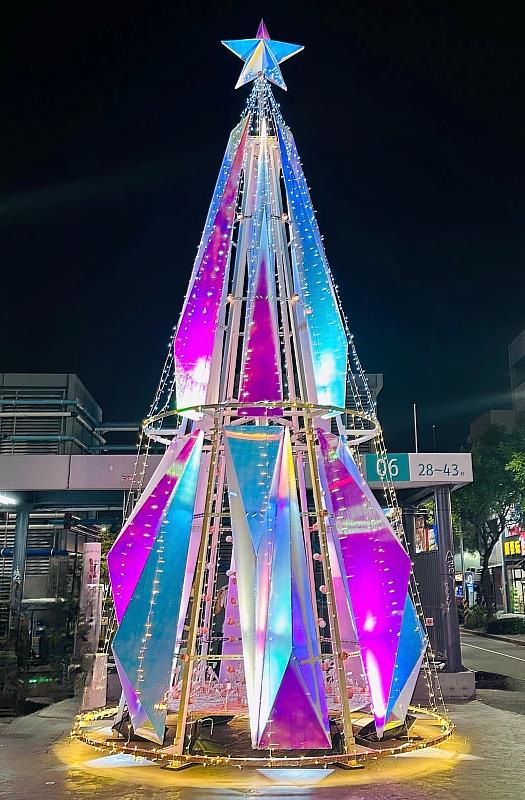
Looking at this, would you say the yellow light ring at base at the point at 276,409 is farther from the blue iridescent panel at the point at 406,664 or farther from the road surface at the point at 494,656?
the road surface at the point at 494,656

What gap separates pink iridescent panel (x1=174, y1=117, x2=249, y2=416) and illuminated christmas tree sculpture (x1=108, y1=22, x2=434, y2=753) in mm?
22

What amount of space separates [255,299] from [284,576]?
373 cm

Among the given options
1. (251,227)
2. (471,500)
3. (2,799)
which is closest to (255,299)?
(251,227)

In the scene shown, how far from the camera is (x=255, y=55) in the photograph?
11.2 m

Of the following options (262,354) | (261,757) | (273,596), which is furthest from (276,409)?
(261,757)

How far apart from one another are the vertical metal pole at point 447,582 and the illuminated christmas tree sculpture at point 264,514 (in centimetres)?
388

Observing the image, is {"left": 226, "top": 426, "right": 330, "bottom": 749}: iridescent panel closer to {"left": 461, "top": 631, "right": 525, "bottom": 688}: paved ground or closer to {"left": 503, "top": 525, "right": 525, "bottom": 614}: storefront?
{"left": 461, "top": 631, "right": 525, "bottom": 688}: paved ground

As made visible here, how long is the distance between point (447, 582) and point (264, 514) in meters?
7.28

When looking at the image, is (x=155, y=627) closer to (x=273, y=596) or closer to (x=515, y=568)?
(x=273, y=596)

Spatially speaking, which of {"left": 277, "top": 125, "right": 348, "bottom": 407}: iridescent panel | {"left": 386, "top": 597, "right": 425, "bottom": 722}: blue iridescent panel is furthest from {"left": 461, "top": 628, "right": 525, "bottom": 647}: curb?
{"left": 277, "top": 125, "right": 348, "bottom": 407}: iridescent panel

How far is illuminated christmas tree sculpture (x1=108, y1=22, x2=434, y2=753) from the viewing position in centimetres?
838

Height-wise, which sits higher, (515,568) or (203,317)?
(203,317)

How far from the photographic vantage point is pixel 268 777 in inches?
299

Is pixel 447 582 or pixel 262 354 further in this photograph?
pixel 447 582
